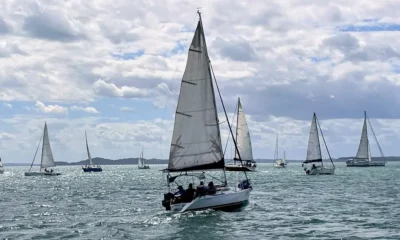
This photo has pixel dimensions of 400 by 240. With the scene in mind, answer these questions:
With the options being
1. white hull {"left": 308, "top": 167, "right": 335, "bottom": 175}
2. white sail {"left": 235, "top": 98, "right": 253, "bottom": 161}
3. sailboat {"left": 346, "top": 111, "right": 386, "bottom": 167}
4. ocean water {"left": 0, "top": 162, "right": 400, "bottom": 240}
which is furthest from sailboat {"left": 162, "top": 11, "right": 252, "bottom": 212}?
sailboat {"left": 346, "top": 111, "right": 386, "bottom": 167}

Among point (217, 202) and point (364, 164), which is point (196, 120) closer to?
point (217, 202)

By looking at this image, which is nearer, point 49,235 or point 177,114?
point 49,235

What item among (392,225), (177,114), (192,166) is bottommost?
(392,225)

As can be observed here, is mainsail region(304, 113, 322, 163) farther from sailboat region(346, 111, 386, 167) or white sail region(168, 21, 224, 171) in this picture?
white sail region(168, 21, 224, 171)

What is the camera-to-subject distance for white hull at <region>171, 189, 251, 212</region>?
1586 inches

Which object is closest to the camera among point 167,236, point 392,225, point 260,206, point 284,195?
point 167,236

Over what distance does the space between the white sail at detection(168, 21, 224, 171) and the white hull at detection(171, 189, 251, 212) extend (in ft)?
8.05

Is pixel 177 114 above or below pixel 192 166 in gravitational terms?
above

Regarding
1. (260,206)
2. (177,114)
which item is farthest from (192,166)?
(260,206)

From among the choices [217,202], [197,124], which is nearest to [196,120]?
[197,124]

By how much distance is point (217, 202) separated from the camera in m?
41.2

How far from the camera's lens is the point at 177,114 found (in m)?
43.6

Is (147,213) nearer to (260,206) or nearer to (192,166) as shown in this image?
(192,166)

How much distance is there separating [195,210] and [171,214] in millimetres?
1831
